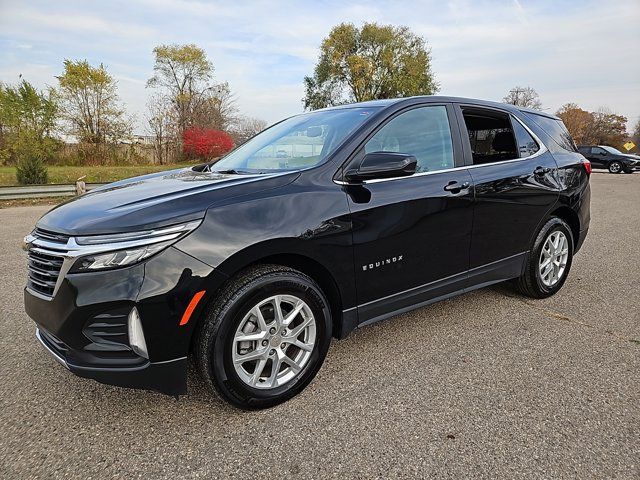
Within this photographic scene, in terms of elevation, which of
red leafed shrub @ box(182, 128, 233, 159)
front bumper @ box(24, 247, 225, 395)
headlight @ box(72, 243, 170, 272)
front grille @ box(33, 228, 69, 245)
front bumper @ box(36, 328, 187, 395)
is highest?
red leafed shrub @ box(182, 128, 233, 159)

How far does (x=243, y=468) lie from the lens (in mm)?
1820

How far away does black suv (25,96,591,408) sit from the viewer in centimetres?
189

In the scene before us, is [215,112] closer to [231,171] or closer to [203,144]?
[203,144]

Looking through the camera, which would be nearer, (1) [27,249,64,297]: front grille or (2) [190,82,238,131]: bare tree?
(1) [27,249,64,297]: front grille

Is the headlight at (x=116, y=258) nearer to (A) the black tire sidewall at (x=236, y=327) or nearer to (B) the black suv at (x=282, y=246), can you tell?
(B) the black suv at (x=282, y=246)

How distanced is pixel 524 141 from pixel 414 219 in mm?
1643

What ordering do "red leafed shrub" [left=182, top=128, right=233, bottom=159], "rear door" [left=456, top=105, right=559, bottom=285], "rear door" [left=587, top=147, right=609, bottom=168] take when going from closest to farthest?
"rear door" [left=456, top=105, right=559, bottom=285]
"rear door" [left=587, top=147, right=609, bottom=168]
"red leafed shrub" [left=182, top=128, right=233, bottom=159]

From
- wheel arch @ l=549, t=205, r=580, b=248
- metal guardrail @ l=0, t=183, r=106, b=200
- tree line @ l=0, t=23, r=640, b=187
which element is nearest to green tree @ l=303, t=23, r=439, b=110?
tree line @ l=0, t=23, r=640, b=187

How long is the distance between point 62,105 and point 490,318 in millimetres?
30227

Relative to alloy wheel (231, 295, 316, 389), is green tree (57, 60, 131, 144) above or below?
above

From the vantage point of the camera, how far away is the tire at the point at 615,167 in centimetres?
2523

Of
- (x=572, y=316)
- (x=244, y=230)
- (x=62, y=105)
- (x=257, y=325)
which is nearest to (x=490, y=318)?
(x=572, y=316)

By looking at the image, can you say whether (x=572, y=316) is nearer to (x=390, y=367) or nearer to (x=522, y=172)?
(x=522, y=172)

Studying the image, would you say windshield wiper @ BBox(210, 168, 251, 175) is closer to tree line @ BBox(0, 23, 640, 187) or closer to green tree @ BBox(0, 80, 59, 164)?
tree line @ BBox(0, 23, 640, 187)
